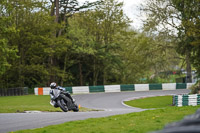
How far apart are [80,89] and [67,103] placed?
67.2 ft

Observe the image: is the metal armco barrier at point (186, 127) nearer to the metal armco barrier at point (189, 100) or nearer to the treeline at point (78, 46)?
the metal armco barrier at point (189, 100)

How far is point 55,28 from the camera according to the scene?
1661 inches

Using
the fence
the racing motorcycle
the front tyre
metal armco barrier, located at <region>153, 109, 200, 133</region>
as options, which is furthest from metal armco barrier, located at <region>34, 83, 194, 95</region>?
metal armco barrier, located at <region>153, 109, 200, 133</region>

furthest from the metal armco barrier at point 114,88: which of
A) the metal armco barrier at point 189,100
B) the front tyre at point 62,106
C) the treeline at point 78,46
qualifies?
the front tyre at point 62,106

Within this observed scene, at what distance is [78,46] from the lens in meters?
45.8

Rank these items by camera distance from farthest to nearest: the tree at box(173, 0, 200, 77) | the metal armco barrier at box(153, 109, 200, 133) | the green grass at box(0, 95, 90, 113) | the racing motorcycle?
the tree at box(173, 0, 200, 77) → the green grass at box(0, 95, 90, 113) → the racing motorcycle → the metal armco barrier at box(153, 109, 200, 133)

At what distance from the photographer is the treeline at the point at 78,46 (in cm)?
4066

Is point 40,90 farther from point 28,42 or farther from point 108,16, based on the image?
point 108,16

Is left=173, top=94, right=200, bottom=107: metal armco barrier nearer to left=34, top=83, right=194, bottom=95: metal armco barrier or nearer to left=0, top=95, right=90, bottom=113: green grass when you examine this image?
left=0, top=95, right=90, bottom=113: green grass

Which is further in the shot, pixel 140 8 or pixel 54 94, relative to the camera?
pixel 140 8

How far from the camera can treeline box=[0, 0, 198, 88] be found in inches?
1601

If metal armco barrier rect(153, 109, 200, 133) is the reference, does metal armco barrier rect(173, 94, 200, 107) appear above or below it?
below

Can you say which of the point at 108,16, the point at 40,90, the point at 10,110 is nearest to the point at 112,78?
the point at 108,16

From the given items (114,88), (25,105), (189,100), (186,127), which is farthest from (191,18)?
(186,127)
